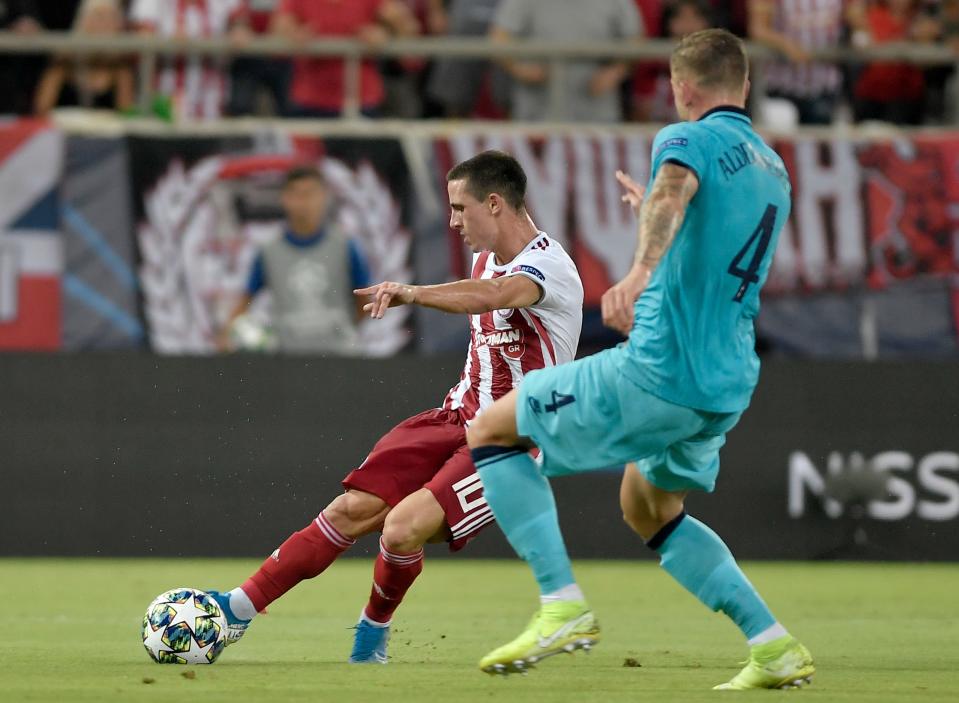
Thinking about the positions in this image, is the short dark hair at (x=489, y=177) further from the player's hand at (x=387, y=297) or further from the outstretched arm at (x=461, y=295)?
the player's hand at (x=387, y=297)

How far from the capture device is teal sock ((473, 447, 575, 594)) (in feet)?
20.1

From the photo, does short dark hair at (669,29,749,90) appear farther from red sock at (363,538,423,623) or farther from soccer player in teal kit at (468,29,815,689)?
red sock at (363,538,423,623)

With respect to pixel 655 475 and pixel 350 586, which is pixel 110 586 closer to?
pixel 350 586

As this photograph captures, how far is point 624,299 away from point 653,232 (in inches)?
12.4

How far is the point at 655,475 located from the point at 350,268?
8.46 metres

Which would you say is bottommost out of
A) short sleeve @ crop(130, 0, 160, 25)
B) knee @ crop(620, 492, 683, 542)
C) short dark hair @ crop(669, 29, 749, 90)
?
knee @ crop(620, 492, 683, 542)

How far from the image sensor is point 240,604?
7098 mm

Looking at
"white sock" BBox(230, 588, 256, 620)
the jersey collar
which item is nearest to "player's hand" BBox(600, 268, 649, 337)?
the jersey collar

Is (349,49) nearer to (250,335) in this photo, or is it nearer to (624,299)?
(250,335)

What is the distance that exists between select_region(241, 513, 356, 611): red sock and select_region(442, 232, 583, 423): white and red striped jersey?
2.54 ft

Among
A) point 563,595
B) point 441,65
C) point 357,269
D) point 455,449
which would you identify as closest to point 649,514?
point 563,595

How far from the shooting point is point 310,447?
13297mm

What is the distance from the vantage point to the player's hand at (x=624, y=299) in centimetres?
548

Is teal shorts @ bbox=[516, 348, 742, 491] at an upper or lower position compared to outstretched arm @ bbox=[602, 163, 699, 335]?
lower
